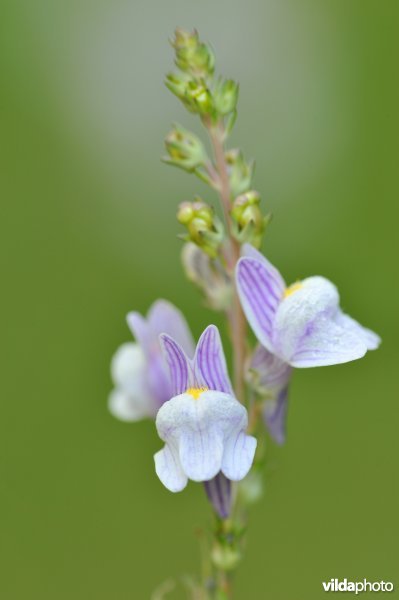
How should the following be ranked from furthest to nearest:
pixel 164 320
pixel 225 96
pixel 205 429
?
pixel 164 320 < pixel 225 96 < pixel 205 429

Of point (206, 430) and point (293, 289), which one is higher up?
point (293, 289)

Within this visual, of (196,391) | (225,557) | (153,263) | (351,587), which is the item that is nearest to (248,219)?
(196,391)

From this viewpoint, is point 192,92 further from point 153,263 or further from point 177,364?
point 153,263

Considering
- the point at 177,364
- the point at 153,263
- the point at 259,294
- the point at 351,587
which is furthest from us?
the point at 153,263

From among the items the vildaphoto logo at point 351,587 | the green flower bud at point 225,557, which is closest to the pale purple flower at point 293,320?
the green flower bud at point 225,557

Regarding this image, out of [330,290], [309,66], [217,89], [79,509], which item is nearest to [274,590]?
[79,509]

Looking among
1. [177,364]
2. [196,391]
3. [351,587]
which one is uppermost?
[177,364]

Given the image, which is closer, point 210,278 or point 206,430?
point 206,430

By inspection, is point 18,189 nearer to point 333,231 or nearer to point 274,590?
point 333,231
